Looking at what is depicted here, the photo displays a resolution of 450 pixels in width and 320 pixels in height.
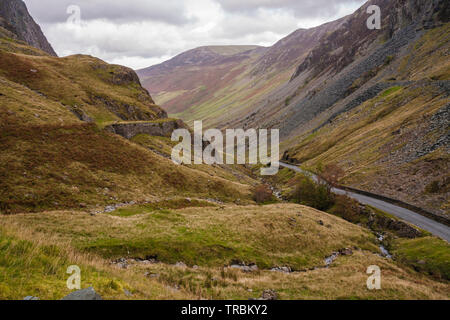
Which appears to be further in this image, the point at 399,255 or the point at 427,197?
the point at 427,197

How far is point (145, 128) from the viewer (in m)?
74.8

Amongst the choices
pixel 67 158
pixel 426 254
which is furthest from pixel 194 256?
→ pixel 426 254

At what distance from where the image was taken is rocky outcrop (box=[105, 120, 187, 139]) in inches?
2581

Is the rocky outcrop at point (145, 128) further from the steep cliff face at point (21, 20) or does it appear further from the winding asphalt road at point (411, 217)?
the steep cliff face at point (21, 20)

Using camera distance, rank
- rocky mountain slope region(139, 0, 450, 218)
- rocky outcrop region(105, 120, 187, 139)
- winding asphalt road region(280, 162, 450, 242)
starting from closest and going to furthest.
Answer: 1. winding asphalt road region(280, 162, 450, 242)
2. rocky mountain slope region(139, 0, 450, 218)
3. rocky outcrop region(105, 120, 187, 139)

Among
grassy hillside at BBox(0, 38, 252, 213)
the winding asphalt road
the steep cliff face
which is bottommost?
the winding asphalt road

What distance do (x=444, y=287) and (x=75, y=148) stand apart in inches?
2054

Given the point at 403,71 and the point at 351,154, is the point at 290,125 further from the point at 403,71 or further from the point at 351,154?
the point at 351,154

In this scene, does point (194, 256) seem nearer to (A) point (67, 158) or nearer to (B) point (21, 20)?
(A) point (67, 158)

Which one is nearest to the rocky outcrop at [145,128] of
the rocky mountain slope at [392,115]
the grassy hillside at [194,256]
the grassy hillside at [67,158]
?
the grassy hillside at [67,158]

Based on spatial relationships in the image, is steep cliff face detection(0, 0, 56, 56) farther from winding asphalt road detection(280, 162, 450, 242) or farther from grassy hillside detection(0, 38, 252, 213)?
winding asphalt road detection(280, 162, 450, 242)

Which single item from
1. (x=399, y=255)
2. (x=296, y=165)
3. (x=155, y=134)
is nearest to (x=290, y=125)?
(x=296, y=165)

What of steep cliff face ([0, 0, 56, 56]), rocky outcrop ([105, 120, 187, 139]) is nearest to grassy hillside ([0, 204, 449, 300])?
rocky outcrop ([105, 120, 187, 139])

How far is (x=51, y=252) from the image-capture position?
14.4 metres
